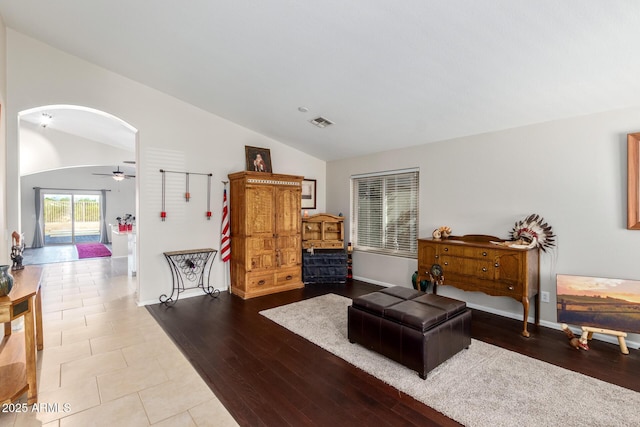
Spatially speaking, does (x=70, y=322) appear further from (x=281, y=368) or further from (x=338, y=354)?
(x=338, y=354)

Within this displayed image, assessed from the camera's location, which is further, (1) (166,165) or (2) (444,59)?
(1) (166,165)

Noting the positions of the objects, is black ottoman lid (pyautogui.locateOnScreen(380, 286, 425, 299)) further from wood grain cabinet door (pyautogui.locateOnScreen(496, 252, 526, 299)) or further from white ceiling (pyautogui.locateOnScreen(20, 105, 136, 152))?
white ceiling (pyautogui.locateOnScreen(20, 105, 136, 152))

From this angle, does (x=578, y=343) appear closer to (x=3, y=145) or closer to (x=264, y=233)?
(x=264, y=233)

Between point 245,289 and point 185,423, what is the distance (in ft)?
9.09

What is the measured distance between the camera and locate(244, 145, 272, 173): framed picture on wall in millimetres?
5336

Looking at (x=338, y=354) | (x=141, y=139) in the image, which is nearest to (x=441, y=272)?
(x=338, y=354)

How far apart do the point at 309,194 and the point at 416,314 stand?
13.2ft

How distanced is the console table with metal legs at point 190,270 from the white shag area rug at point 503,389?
8.42ft

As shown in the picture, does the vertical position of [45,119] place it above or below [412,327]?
above

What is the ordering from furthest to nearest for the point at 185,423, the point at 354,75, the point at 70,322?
the point at 70,322, the point at 354,75, the point at 185,423

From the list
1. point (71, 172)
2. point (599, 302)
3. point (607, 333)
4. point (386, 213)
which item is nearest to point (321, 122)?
point (386, 213)

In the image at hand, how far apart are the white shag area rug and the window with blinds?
228 centimetres

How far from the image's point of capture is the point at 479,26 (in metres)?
2.26

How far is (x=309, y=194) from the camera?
6.28 meters
